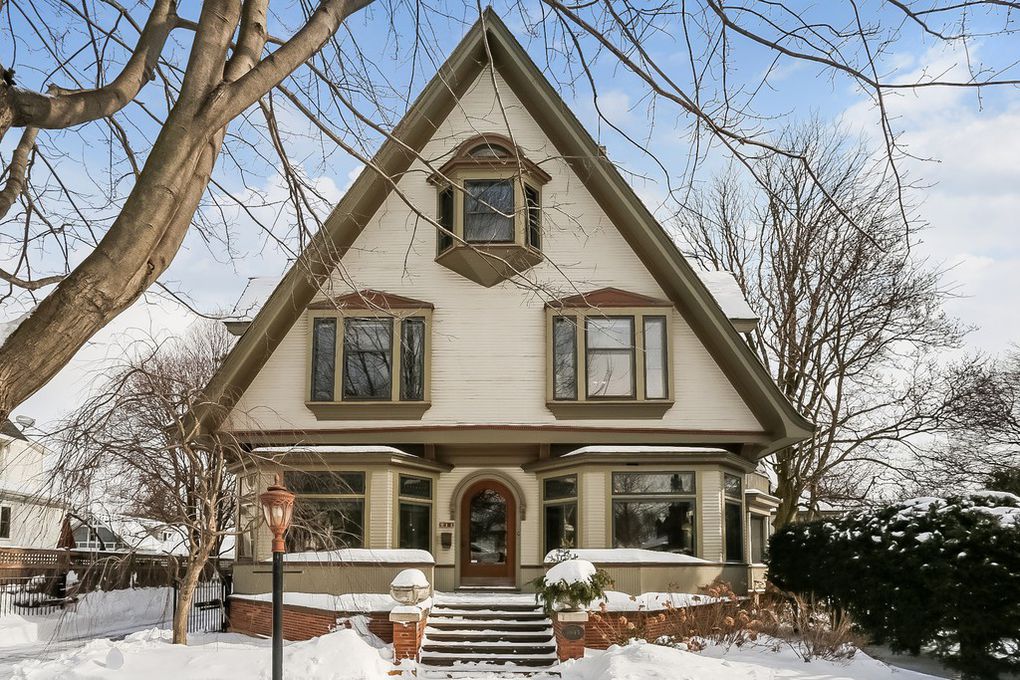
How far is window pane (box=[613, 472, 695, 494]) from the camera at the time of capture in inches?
688

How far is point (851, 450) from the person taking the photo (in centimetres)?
2547

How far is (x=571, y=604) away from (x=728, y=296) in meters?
8.53

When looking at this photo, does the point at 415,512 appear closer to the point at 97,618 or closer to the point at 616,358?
the point at 616,358

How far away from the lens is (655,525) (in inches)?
684

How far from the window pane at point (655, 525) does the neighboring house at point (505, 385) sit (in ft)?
0.09

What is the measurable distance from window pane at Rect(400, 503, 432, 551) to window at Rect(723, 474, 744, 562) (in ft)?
18.7

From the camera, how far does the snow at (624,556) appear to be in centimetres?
1630

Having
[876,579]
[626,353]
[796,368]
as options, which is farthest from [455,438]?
[796,368]

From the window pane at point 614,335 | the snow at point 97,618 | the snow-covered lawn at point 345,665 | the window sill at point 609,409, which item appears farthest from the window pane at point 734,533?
the snow at point 97,618

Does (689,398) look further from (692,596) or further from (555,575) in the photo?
(555,575)

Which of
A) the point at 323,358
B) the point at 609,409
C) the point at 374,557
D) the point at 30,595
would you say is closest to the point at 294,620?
the point at 374,557

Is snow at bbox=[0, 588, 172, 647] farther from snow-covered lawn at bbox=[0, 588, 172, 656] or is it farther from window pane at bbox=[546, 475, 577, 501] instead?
window pane at bbox=[546, 475, 577, 501]

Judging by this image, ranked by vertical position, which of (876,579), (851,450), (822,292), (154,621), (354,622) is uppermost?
(822,292)

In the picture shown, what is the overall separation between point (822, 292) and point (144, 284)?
77.5ft
